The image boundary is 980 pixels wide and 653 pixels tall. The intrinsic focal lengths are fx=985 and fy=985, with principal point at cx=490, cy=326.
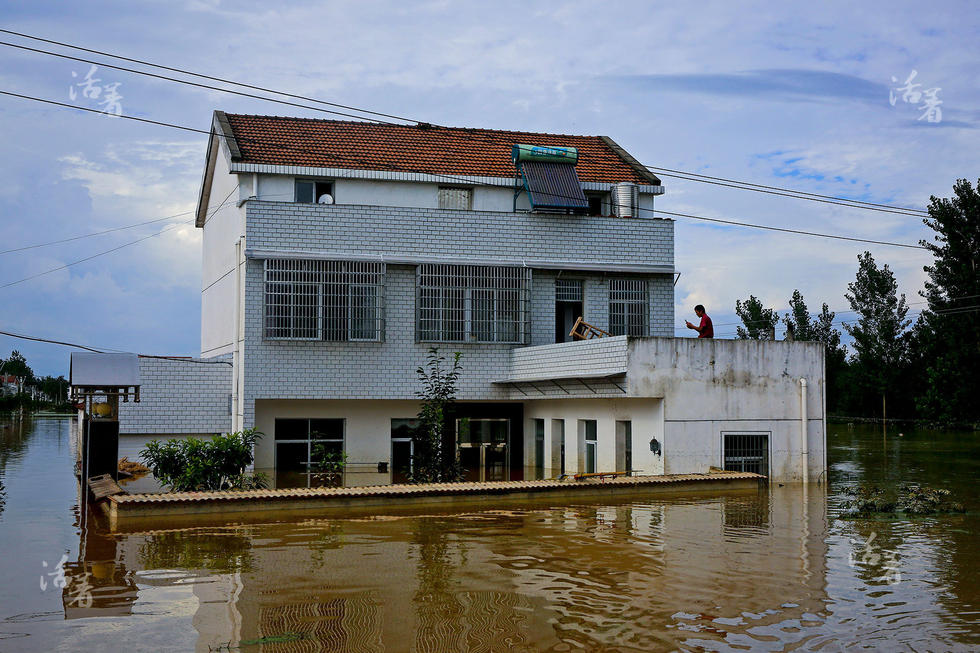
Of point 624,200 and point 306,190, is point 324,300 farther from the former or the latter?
point 624,200

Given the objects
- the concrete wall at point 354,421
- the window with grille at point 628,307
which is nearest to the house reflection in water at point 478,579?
the concrete wall at point 354,421

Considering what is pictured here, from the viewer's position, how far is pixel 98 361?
73.3 feet

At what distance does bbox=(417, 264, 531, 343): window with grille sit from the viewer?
2708 centimetres

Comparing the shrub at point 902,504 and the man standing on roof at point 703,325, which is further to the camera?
the man standing on roof at point 703,325

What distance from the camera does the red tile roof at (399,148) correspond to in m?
27.6

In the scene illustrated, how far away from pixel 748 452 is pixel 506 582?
14.0m

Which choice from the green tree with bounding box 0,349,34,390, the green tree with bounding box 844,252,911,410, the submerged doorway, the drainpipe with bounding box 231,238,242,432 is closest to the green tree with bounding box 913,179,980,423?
the green tree with bounding box 844,252,911,410

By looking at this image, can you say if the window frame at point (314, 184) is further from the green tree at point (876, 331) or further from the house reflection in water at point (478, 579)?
the green tree at point (876, 331)

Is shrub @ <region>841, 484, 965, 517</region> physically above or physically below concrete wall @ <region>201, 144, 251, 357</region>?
below

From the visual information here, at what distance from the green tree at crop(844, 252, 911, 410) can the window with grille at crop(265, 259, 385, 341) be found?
5246 cm

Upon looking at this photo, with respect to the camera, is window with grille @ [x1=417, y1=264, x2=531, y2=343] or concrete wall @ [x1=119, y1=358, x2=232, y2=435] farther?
window with grille @ [x1=417, y1=264, x2=531, y2=343]

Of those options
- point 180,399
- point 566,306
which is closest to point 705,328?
point 566,306

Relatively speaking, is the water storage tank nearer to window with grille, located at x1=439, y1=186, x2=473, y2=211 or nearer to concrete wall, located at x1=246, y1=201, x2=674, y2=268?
concrete wall, located at x1=246, y1=201, x2=674, y2=268

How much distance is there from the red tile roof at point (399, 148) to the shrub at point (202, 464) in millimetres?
9199
